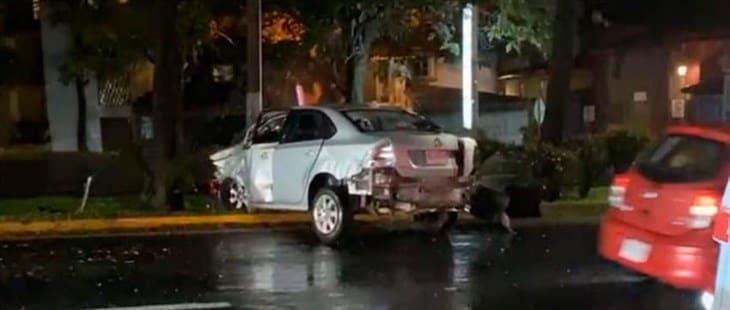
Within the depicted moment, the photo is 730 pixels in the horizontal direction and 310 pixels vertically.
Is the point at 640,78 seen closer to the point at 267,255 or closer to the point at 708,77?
the point at 708,77

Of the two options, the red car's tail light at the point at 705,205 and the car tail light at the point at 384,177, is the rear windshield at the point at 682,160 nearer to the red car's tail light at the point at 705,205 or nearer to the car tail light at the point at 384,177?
the red car's tail light at the point at 705,205

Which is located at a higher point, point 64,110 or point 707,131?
point 64,110

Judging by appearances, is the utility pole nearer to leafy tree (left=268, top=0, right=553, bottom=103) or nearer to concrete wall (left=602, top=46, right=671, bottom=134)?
leafy tree (left=268, top=0, right=553, bottom=103)

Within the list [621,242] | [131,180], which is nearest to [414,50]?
[131,180]

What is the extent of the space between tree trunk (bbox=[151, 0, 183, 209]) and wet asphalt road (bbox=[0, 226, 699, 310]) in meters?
2.66

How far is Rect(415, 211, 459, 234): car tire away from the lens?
15398 millimetres

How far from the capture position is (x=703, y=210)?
9055mm

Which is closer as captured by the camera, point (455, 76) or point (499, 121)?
point (499, 121)

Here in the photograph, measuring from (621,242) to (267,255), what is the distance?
4.41 m

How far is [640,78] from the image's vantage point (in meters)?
36.3

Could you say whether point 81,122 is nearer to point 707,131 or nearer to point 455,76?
point 455,76

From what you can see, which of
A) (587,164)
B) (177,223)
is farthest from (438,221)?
(587,164)

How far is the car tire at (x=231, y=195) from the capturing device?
16.8 meters

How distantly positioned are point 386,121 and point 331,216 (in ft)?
4.53
